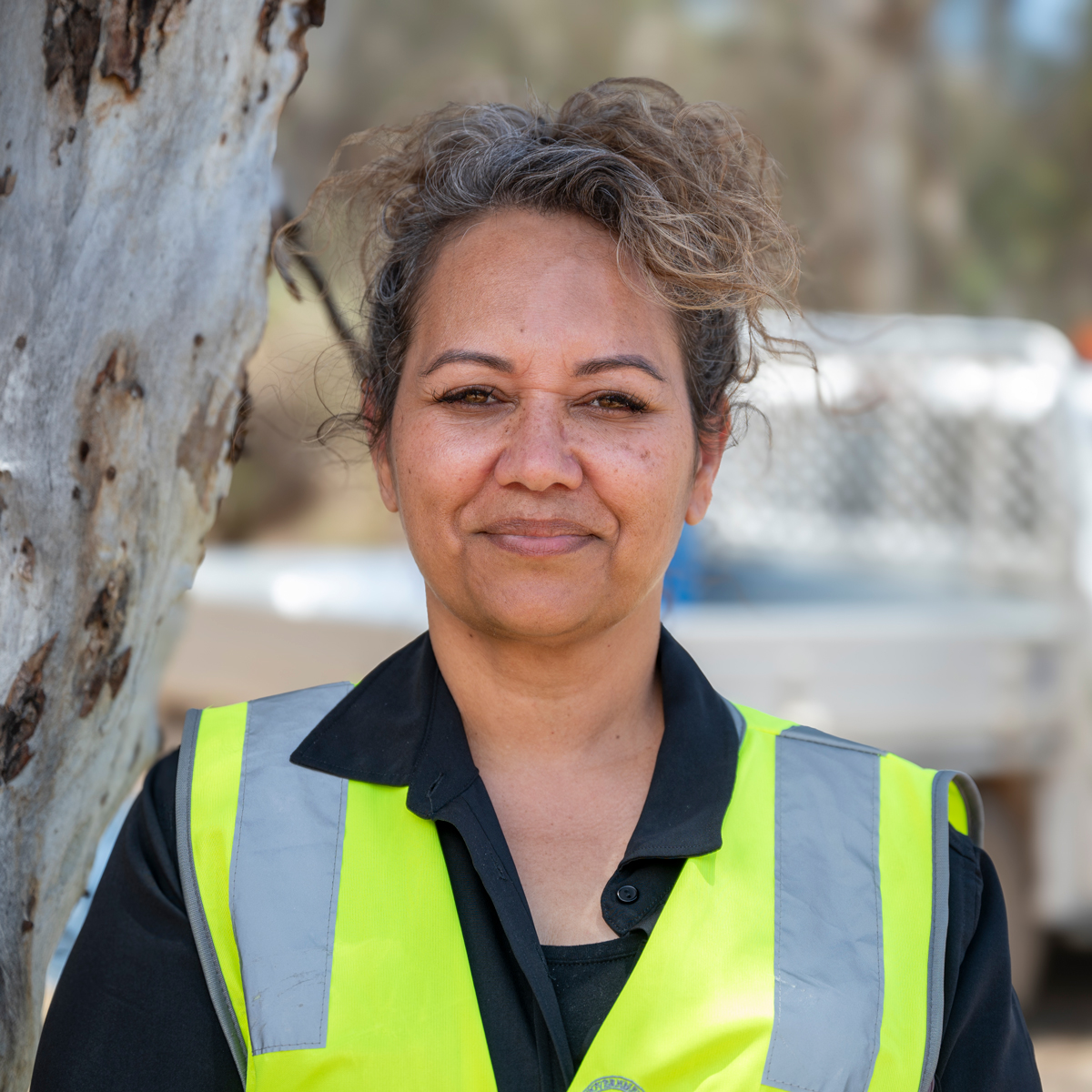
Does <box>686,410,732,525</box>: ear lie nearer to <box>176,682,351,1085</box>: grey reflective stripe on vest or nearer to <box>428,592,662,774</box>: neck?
<box>428,592,662,774</box>: neck

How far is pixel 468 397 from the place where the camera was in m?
1.44

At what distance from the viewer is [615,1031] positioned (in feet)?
4.17

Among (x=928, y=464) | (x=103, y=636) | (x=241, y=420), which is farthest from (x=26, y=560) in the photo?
(x=928, y=464)

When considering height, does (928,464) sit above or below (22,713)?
above

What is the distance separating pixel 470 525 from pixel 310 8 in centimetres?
64

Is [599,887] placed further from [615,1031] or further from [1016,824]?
[1016,824]

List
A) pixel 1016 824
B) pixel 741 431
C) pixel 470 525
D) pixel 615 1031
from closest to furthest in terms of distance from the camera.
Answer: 1. pixel 615 1031
2. pixel 470 525
3. pixel 741 431
4. pixel 1016 824

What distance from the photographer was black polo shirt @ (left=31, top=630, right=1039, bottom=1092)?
49.2 inches

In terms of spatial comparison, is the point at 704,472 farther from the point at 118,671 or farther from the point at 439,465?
the point at 118,671

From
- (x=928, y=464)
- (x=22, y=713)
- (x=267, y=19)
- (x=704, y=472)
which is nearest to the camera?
(x=22, y=713)

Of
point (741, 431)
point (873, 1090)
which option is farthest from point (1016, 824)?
point (873, 1090)

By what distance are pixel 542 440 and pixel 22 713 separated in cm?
61

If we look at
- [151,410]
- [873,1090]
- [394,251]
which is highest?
[394,251]

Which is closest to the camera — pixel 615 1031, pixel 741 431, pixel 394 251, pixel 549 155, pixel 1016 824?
pixel 615 1031
